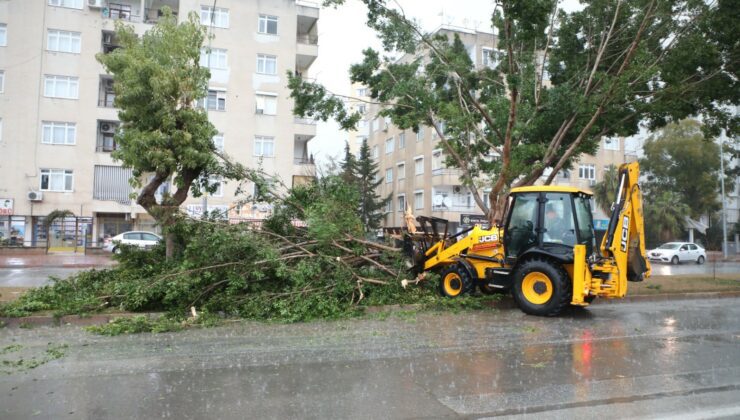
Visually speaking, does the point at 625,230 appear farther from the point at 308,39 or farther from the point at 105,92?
the point at 105,92

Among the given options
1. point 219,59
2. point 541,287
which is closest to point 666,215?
point 219,59

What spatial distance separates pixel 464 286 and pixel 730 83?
32.6 feet

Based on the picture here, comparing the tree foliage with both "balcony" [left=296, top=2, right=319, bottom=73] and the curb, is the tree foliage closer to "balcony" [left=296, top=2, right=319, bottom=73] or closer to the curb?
"balcony" [left=296, top=2, right=319, bottom=73]

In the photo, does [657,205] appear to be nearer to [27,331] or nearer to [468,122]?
[468,122]

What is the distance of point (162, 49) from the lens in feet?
38.2

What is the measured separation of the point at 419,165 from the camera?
153 ft

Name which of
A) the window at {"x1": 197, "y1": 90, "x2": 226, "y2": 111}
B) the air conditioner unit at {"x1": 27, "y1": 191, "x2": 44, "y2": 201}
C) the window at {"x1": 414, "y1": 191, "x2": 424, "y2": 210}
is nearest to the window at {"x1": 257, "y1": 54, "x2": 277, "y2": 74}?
the window at {"x1": 197, "y1": 90, "x2": 226, "y2": 111}

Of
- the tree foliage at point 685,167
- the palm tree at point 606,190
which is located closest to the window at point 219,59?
the palm tree at point 606,190

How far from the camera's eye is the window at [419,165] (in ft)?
152

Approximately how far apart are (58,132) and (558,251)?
115ft

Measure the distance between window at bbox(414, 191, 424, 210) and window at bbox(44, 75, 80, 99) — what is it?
2706 cm

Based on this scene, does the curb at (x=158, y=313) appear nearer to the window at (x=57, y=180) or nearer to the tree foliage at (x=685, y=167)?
the window at (x=57, y=180)

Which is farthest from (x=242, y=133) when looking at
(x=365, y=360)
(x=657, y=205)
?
(x=657, y=205)

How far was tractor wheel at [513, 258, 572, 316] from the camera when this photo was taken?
32.3 feet
